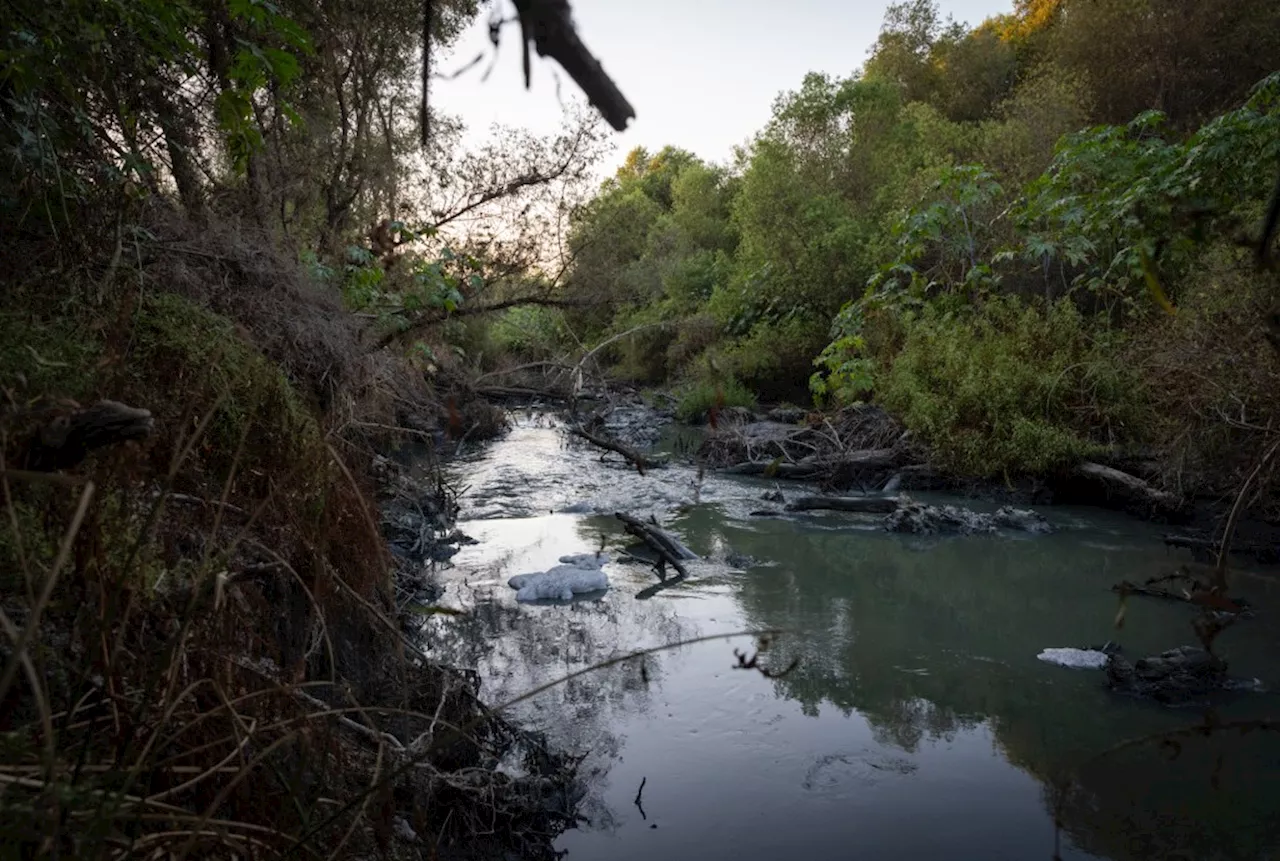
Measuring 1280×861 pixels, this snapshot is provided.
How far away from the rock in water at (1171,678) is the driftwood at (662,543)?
339 centimetres

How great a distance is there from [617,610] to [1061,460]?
245 inches

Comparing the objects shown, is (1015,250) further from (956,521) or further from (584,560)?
(584,560)

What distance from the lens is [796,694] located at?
5055 mm

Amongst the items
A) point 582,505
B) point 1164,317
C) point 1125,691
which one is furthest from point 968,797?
point 1164,317

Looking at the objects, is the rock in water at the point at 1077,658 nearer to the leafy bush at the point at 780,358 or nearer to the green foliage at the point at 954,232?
the green foliage at the point at 954,232

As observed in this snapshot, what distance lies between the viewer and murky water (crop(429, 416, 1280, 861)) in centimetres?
366

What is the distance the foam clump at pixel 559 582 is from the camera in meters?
6.61

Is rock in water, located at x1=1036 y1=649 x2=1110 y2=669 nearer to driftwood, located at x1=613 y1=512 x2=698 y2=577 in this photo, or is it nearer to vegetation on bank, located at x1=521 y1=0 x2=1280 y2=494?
vegetation on bank, located at x1=521 y1=0 x2=1280 y2=494

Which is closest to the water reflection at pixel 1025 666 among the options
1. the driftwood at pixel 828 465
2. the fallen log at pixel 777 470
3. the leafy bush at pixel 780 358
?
the driftwood at pixel 828 465

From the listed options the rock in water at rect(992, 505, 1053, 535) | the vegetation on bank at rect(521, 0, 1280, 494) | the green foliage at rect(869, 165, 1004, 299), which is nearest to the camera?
the vegetation on bank at rect(521, 0, 1280, 494)

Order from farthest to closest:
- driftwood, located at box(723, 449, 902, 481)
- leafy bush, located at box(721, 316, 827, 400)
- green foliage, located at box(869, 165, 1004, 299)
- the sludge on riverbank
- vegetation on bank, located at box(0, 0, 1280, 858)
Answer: leafy bush, located at box(721, 316, 827, 400) < green foliage, located at box(869, 165, 1004, 299) < driftwood, located at box(723, 449, 902, 481) < vegetation on bank, located at box(0, 0, 1280, 858) < the sludge on riverbank

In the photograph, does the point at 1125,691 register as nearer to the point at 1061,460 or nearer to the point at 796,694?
the point at 796,694

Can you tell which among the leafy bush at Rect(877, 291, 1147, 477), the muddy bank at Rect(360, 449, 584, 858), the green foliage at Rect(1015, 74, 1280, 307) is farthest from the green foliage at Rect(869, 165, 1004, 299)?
the muddy bank at Rect(360, 449, 584, 858)

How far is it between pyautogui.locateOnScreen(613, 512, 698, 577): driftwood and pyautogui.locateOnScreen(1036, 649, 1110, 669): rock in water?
2904 mm
